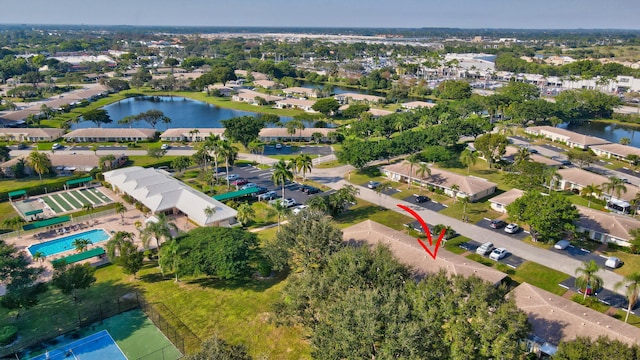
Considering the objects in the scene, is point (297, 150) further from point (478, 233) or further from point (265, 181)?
point (478, 233)

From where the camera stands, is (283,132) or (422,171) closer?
(422,171)

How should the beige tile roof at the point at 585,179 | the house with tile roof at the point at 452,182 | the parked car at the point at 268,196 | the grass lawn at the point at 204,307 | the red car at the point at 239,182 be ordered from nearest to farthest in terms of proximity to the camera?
the grass lawn at the point at 204,307, the beige tile roof at the point at 585,179, the house with tile roof at the point at 452,182, the parked car at the point at 268,196, the red car at the point at 239,182

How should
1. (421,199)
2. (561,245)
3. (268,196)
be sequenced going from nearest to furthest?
(561,245) → (421,199) → (268,196)

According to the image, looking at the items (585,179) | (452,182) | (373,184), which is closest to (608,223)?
(585,179)

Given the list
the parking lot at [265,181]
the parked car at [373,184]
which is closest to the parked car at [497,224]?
the parked car at [373,184]

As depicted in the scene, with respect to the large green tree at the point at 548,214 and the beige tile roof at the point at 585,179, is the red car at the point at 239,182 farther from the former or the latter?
the beige tile roof at the point at 585,179

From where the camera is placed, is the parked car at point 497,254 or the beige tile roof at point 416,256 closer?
the beige tile roof at point 416,256
